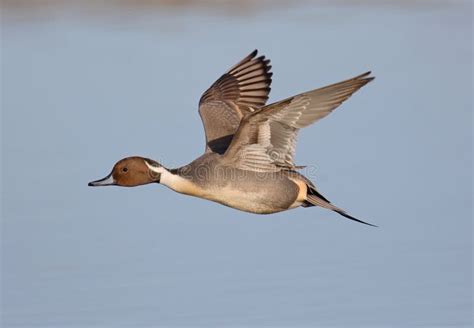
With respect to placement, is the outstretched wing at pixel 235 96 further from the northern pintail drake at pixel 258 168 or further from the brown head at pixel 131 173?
the brown head at pixel 131 173

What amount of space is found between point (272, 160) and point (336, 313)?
1077 mm

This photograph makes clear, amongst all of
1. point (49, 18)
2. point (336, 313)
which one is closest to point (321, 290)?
point (336, 313)

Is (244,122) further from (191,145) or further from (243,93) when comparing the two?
(191,145)

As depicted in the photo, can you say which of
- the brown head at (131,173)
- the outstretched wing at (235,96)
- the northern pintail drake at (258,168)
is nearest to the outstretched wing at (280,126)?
the northern pintail drake at (258,168)

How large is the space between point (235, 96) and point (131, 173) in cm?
139

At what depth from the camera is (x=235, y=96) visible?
7.78m

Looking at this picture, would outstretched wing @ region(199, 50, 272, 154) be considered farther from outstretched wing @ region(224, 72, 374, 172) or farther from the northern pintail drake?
outstretched wing @ region(224, 72, 374, 172)

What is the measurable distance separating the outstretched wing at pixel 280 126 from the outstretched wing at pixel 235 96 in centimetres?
81

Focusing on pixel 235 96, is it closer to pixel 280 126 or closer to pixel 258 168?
pixel 258 168

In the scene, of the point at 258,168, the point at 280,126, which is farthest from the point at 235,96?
the point at 280,126

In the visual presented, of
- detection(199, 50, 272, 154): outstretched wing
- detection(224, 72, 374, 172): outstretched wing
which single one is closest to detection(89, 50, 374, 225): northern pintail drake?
detection(224, 72, 374, 172): outstretched wing

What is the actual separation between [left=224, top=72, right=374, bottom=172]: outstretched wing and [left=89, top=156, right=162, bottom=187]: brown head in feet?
1.62

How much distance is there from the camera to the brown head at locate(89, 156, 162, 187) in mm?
6645

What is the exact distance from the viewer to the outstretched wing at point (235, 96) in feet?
24.5
